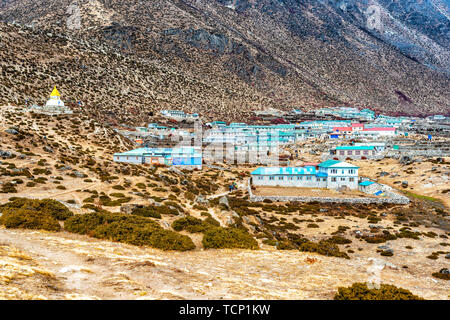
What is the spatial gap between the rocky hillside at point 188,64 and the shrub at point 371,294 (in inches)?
2628

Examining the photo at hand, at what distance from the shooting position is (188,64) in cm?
13488

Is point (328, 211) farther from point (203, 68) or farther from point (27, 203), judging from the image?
point (203, 68)

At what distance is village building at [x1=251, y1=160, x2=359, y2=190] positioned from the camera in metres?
47.2

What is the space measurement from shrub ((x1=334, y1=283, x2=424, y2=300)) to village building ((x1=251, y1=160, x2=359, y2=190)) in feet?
137

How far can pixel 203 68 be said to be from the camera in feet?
450

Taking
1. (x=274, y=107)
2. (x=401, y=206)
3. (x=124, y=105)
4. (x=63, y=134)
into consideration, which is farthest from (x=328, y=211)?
(x=274, y=107)

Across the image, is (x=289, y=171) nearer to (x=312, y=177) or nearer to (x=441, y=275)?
(x=312, y=177)

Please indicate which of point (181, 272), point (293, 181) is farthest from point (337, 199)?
point (181, 272)

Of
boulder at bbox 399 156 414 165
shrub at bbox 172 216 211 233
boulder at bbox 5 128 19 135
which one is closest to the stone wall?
boulder at bbox 399 156 414 165

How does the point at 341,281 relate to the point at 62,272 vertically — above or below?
below

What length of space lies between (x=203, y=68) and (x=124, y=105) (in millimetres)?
61532

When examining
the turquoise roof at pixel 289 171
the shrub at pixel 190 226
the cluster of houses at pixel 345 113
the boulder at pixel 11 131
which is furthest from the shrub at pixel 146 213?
the cluster of houses at pixel 345 113

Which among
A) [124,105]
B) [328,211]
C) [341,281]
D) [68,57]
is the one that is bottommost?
[328,211]

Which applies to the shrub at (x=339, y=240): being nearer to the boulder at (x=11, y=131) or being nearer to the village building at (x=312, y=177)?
the village building at (x=312, y=177)
